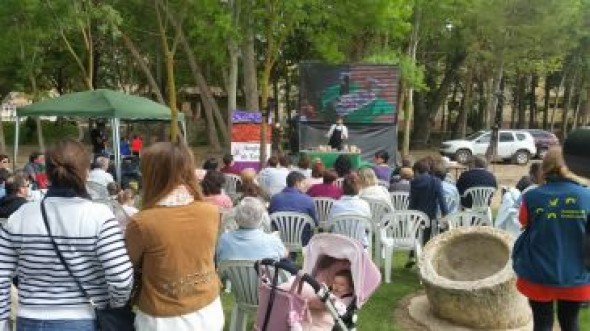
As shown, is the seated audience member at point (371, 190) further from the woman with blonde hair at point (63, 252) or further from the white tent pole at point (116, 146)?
the white tent pole at point (116, 146)

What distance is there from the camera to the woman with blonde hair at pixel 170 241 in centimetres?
306

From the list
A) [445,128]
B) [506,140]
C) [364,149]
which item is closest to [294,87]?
[445,128]

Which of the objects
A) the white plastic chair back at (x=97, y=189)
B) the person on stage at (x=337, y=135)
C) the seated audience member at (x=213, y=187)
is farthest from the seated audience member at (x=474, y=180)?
the person on stage at (x=337, y=135)

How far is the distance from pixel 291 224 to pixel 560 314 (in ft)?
11.5

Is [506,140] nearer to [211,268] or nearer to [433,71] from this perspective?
[433,71]

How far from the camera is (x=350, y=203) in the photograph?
7.33 metres

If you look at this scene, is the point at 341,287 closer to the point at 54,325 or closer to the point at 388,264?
the point at 54,325

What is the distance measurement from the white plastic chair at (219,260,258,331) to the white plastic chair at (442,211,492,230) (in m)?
3.53

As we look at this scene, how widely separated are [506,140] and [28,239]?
84.8 feet

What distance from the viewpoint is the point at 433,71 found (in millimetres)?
35688

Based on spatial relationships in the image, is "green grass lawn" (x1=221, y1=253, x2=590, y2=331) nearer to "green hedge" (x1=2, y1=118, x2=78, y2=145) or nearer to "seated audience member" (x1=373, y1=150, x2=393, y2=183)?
"seated audience member" (x1=373, y1=150, x2=393, y2=183)

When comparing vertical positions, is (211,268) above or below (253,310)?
above

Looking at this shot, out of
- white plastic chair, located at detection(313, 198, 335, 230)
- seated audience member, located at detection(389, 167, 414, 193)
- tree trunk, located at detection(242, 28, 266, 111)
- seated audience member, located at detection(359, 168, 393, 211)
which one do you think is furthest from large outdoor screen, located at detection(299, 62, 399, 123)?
white plastic chair, located at detection(313, 198, 335, 230)

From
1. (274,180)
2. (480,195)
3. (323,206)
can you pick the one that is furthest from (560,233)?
(274,180)
